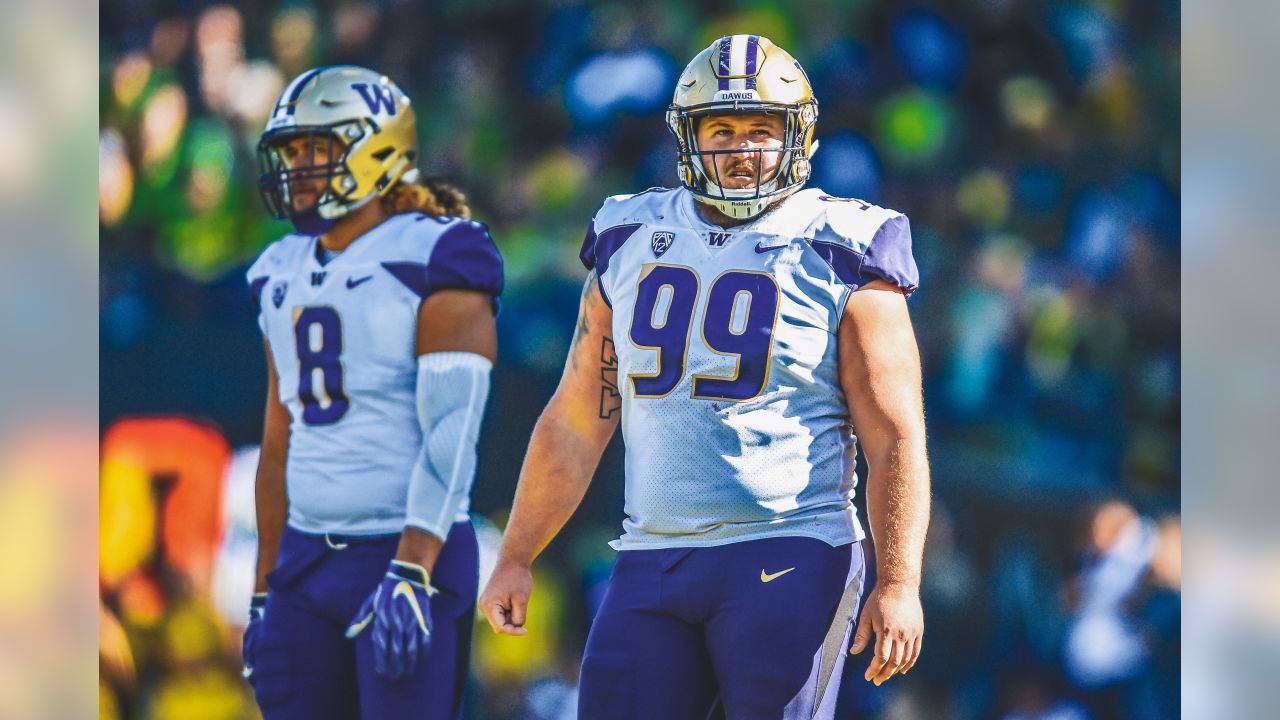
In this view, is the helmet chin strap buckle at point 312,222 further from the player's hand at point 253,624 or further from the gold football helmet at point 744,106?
the gold football helmet at point 744,106

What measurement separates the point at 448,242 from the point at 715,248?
89cm

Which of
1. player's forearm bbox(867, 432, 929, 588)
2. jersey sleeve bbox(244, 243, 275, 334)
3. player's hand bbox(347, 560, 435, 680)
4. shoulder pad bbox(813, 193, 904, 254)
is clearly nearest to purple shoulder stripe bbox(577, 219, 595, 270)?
shoulder pad bbox(813, 193, 904, 254)

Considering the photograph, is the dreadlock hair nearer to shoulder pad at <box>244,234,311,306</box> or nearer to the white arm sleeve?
shoulder pad at <box>244,234,311,306</box>

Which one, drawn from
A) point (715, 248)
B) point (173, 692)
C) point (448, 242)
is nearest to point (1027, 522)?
point (715, 248)

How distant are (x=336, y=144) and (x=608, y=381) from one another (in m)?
0.96

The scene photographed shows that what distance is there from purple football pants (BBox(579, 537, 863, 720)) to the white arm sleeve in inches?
31.6

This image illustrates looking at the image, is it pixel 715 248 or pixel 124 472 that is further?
pixel 124 472

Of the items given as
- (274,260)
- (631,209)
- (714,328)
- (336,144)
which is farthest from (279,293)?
(714,328)

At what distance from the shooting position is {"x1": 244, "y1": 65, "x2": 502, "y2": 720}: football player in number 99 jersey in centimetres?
321

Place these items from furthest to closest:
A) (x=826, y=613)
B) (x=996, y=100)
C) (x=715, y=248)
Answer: (x=996, y=100) < (x=715, y=248) < (x=826, y=613)

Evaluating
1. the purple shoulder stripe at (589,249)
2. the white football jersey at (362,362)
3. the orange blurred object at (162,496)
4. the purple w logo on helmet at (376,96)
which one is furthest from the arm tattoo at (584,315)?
the orange blurred object at (162,496)

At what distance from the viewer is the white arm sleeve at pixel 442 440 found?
3.30m

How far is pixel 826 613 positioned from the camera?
2.56 meters
